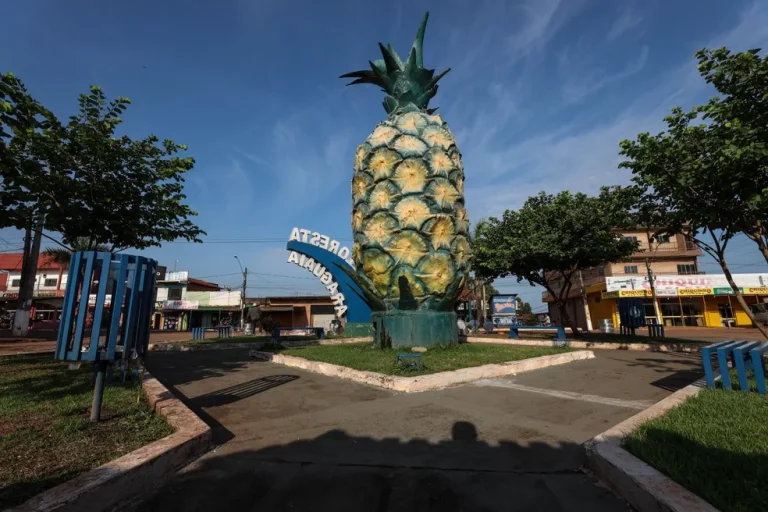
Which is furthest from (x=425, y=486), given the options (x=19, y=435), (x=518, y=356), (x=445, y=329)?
(x=445, y=329)

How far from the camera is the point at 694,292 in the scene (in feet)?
101

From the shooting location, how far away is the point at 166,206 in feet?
32.2

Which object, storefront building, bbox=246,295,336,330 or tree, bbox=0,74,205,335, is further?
storefront building, bbox=246,295,336,330

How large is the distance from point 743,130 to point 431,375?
6.59 metres

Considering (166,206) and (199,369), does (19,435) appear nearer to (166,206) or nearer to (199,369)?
(199,369)

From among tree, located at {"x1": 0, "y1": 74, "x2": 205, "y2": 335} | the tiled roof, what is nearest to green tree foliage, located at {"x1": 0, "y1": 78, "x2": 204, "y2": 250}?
tree, located at {"x1": 0, "y1": 74, "x2": 205, "y2": 335}

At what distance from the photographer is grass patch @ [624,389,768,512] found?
2.46 metres

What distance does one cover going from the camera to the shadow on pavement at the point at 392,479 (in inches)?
107

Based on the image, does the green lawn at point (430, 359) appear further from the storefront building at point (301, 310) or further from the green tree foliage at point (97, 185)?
the storefront building at point (301, 310)

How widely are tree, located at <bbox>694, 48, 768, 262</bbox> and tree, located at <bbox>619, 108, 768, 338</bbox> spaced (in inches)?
1.0

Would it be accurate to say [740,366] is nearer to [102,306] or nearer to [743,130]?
[743,130]

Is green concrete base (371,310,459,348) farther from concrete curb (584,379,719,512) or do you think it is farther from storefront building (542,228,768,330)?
storefront building (542,228,768,330)

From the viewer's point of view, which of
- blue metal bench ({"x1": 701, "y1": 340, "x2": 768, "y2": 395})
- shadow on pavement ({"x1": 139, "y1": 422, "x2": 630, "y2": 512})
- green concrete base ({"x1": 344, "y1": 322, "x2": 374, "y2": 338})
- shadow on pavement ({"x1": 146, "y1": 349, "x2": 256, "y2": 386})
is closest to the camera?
shadow on pavement ({"x1": 139, "y1": 422, "x2": 630, "y2": 512})

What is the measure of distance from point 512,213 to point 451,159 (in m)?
8.50
